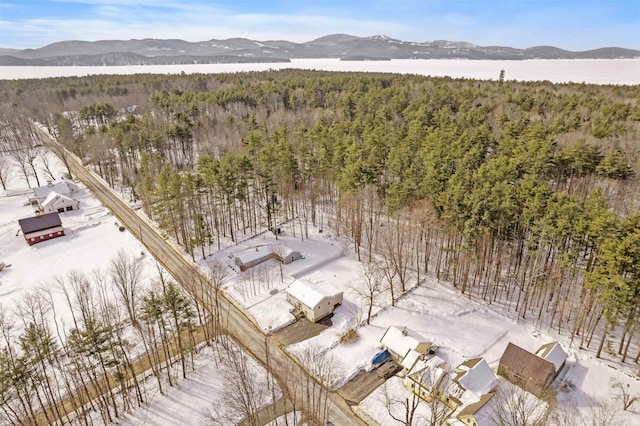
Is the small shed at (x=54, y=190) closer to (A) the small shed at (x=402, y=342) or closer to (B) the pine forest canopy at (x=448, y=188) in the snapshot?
(B) the pine forest canopy at (x=448, y=188)

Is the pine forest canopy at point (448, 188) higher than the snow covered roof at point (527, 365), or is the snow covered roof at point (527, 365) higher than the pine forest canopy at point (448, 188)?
the pine forest canopy at point (448, 188)

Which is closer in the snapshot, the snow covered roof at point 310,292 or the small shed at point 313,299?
the small shed at point 313,299

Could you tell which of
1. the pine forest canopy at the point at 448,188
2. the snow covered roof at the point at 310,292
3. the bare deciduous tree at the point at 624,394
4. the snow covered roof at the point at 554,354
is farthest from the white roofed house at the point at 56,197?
the bare deciduous tree at the point at 624,394

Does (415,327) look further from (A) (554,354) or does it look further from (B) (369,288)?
(A) (554,354)

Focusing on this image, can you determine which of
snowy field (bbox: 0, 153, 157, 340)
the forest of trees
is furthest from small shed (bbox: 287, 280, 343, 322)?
snowy field (bbox: 0, 153, 157, 340)

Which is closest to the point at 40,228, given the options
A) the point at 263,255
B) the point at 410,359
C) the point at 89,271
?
the point at 89,271

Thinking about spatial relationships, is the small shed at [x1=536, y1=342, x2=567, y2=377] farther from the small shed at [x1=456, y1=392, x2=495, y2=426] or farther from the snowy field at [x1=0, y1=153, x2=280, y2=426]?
the snowy field at [x1=0, y1=153, x2=280, y2=426]

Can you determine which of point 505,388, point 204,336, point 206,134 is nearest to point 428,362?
point 505,388
